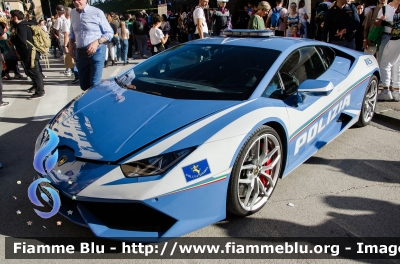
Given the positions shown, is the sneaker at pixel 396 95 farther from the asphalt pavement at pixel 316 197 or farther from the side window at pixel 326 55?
the side window at pixel 326 55

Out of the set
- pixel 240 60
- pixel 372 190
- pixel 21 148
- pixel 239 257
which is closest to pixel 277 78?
pixel 240 60

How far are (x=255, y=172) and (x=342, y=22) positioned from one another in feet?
15.0

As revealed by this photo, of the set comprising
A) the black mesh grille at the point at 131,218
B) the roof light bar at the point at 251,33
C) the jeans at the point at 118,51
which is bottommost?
the black mesh grille at the point at 131,218

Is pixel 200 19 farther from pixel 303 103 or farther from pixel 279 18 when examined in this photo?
pixel 303 103

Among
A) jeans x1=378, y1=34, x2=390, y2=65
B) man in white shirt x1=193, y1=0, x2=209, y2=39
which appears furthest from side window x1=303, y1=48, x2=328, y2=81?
man in white shirt x1=193, y1=0, x2=209, y2=39

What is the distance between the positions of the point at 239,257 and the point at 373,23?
502 centimetres

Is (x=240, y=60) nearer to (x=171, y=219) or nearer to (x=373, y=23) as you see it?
(x=171, y=219)

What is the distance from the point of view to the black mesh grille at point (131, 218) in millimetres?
2094

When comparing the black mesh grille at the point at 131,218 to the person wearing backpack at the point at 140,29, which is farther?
the person wearing backpack at the point at 140,29

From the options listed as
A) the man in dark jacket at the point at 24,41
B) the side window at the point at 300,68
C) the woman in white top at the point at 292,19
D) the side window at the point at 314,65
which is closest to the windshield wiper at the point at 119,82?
the side window at the point at 300,68

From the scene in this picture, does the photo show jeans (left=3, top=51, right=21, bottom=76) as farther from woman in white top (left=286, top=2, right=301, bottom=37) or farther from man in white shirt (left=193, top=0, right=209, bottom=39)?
woman in white top (left=286, top=2, right=301, bottom=37)

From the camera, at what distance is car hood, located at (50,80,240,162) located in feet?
7.29

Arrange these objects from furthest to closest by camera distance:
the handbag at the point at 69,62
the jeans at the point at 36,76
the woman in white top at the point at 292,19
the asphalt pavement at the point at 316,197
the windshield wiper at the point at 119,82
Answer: the woman in white top at the point at 292,19, the jeans at the point at 36,76, the handbag at the point at 69,62, the windshield wiper at the point at 119,82, the asphalt pavement at the point at 316,197

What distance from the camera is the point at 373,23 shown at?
5.68 meters
